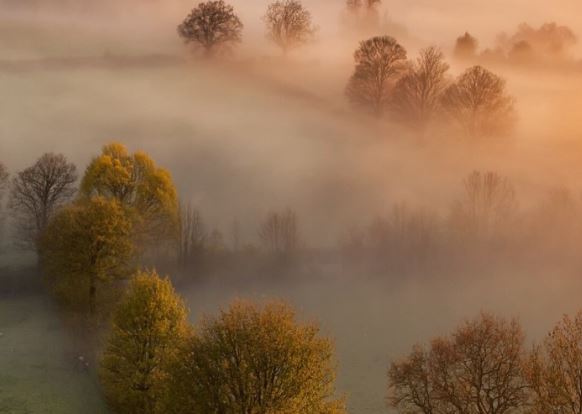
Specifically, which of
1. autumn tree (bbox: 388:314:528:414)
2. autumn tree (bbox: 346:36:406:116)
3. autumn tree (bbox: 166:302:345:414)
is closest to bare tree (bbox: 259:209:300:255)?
autumn tree (bbox: 388:314:528:414)

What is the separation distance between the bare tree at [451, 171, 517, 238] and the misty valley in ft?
1.32

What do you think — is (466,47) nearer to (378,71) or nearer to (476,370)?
(378,71)

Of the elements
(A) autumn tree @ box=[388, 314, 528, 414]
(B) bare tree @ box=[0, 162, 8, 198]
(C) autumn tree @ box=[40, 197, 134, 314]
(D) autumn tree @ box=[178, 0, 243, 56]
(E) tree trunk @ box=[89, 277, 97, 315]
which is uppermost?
(D) autumn tree @ box=[178, 0, 243, 56]

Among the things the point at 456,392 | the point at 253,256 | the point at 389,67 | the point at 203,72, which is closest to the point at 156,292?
the point at 456,392

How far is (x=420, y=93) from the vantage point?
10106 cm

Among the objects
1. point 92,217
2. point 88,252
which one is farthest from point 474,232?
Answer: point 88,252

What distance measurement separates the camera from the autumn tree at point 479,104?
3743 inches

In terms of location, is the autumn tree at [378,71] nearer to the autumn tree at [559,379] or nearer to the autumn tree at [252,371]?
the autumn tree at [252,371]

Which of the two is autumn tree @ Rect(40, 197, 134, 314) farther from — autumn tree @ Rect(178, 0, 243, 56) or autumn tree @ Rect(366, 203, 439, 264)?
autumn tree @ Rect(178, 0, 243, 56)

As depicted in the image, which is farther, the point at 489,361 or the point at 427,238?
the point at 427,238

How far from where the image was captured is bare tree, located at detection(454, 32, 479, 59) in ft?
491

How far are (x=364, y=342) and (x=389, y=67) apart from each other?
64102 mm

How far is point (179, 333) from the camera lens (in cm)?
4059

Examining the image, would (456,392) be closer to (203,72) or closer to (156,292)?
(156,292)
